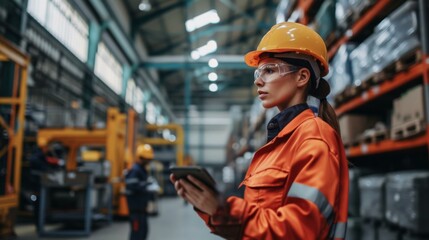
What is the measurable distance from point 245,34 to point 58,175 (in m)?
14.6

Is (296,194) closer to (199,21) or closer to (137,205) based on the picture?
(137,205)

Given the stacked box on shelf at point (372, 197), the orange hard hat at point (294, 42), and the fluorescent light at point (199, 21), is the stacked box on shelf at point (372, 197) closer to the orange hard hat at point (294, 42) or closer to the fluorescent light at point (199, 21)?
the orange hard hat at point (294, 42)

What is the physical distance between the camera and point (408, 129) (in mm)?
3117

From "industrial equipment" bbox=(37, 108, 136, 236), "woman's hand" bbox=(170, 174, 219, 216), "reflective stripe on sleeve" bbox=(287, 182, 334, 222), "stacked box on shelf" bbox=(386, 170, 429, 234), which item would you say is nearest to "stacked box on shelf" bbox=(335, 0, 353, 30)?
"stacked box on shelf" bbox=(386, 170, 429, 234)

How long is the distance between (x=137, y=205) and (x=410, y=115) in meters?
3.16

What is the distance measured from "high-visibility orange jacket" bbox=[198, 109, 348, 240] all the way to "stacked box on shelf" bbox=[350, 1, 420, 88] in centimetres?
231

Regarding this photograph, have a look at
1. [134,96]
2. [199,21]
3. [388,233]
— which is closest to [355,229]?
[388,233]

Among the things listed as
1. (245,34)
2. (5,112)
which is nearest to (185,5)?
(245,34)

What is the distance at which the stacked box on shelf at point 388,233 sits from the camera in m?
3.23

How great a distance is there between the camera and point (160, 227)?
766 cm

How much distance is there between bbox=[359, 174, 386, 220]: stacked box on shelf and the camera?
11.7 ft

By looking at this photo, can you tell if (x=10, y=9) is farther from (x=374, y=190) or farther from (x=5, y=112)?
(x=374, y=190)

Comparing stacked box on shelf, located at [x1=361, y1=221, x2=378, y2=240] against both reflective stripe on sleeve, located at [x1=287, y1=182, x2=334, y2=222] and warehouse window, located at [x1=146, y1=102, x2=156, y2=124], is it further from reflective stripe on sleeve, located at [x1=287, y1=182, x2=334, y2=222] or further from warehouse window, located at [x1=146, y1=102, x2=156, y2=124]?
warehouse window, located at [x1=146, y1=102, x2=156, y2=124]

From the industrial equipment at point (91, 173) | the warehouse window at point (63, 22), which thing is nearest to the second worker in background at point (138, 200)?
the industrial equipment at point (91, 173)
